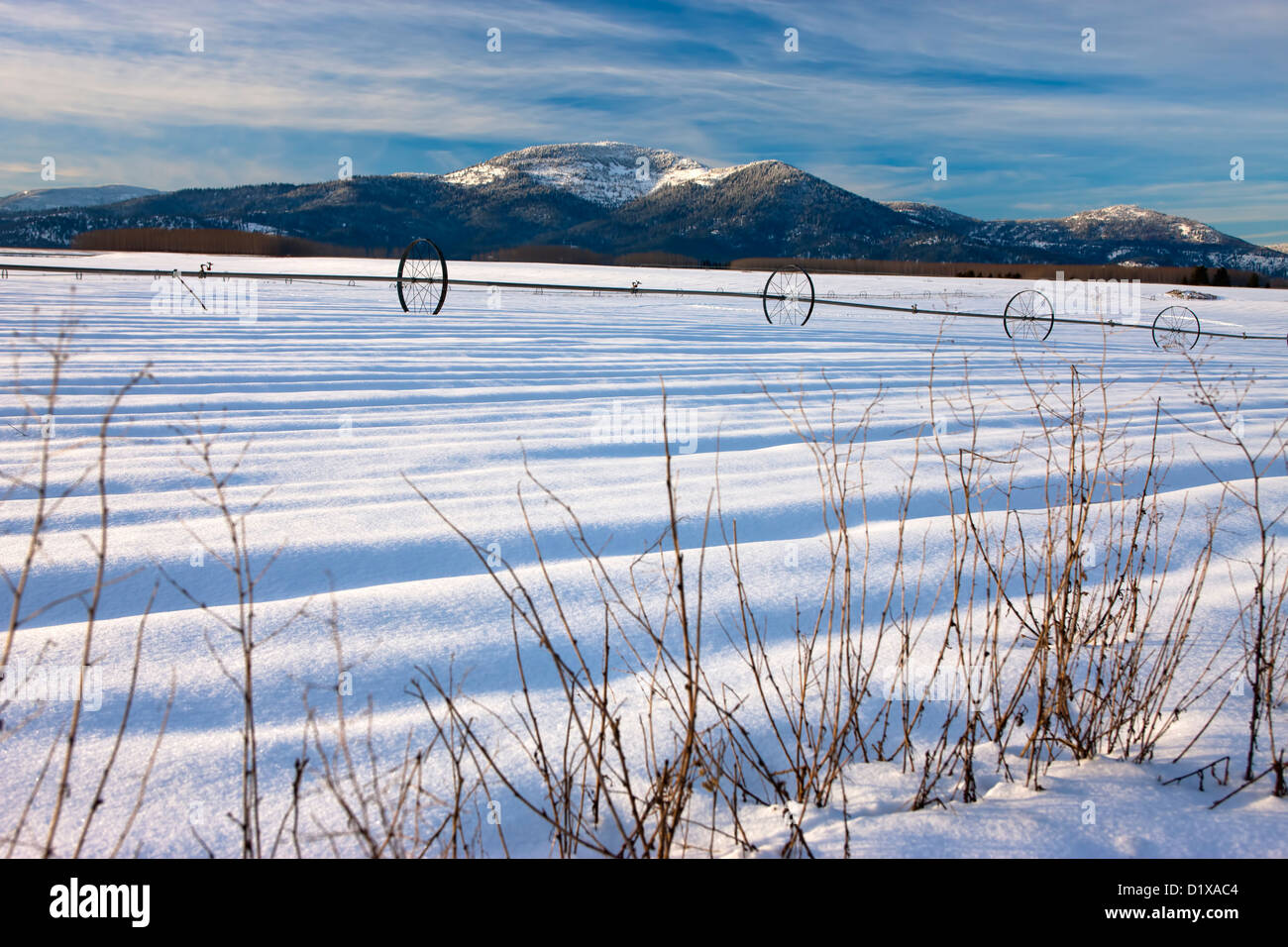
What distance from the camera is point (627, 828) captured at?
6.42ft

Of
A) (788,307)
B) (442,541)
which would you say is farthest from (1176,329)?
(442,541)

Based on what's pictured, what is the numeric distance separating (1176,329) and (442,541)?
15311 millimetres

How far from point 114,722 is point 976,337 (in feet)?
48.3

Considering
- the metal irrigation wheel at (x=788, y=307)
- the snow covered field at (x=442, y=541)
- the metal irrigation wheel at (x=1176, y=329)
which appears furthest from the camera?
the metal irrigation wheel at (x=1176, y=329)

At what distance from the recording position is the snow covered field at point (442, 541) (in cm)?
191

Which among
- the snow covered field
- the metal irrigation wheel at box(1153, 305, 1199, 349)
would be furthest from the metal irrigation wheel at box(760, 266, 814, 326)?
the metal irrigation wheel at box(1153, 305, 1199, 349)

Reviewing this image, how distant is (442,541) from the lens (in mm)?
3625

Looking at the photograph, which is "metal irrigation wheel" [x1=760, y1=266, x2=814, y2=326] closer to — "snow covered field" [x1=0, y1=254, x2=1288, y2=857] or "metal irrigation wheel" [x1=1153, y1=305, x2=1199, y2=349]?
"snow covered field" [x1=0, y1=254, x2=1288, y2=857]

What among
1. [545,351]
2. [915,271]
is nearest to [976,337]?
[545,351]

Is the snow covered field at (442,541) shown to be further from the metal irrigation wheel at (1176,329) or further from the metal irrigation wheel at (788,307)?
the metal irrigation wheel at (1176,329)

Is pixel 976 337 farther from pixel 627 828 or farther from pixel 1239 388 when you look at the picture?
pixel 627 828

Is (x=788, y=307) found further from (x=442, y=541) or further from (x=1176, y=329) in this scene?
(x=442, y=541)

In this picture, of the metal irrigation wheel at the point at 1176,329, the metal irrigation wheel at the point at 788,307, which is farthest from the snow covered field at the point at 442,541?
the metal irrigation wheel at the point at 1176,329

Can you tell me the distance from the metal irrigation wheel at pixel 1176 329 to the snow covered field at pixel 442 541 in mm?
6179
